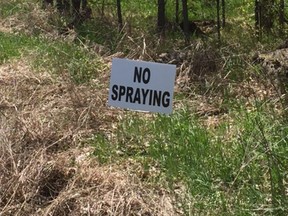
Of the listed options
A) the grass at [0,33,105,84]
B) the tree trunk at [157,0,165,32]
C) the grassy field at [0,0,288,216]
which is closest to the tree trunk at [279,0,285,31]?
the tree trunk at [157,0,165,32]

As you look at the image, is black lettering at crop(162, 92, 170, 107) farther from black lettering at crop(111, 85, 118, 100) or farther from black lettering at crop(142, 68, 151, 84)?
black lettering at crop(111, 85, 118, 100)

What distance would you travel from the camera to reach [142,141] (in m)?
4.04

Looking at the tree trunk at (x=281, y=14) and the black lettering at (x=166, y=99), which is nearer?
the black lettering at (x=166, y=99)

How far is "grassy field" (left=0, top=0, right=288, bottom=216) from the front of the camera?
330 cm

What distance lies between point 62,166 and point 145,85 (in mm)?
736

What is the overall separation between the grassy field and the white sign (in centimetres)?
28

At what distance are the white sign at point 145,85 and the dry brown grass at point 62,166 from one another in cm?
44

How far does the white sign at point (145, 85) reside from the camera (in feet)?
12.4

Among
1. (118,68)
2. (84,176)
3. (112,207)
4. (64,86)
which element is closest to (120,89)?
(118,68)

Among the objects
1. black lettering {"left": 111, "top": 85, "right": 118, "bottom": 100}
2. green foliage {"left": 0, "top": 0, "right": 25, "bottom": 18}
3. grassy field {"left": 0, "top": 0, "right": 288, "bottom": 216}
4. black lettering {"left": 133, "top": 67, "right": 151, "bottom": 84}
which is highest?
black lettering {"left": 133, "top": 67, "right": 151, "bottom": 84}

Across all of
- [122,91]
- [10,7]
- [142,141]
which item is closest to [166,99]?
[122,91]

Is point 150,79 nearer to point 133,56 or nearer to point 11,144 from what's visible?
point 11,144

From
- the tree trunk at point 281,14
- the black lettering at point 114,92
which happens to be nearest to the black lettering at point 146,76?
the black lettering at point 114,92

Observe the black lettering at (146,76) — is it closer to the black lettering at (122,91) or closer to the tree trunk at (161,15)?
the black lettering at (122,91)
